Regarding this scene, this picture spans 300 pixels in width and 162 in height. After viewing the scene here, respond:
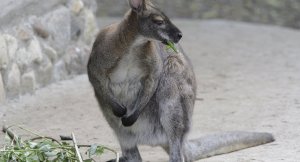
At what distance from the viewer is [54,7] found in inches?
292

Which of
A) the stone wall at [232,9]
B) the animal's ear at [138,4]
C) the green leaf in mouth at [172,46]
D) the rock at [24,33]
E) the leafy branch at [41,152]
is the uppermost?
the animal's ear at [138,4]

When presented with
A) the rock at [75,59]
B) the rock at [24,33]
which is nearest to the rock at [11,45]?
the rock at [24,33]

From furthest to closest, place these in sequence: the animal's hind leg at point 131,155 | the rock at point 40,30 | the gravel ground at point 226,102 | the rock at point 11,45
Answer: the rock at point 40,30
the rock at point 11,45
the gravel ground at point 226,102
the animal's hind leg at point 131,155

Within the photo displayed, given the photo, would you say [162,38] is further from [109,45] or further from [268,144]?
[268,144]

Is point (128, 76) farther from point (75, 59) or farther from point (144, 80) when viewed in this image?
point (75, 59)

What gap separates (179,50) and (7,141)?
1.38m

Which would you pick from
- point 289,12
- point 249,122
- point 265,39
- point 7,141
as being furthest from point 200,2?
point 7,141

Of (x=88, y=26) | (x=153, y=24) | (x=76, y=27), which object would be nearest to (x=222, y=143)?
(x=153, y=24)

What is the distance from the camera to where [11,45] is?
22.0 feet

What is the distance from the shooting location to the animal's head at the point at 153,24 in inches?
198

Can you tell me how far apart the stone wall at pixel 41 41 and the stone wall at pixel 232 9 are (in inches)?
145

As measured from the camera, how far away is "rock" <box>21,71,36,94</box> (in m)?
6.92

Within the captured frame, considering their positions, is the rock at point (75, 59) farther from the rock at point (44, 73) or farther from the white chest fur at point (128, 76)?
the white chest fur at point (128, 76)

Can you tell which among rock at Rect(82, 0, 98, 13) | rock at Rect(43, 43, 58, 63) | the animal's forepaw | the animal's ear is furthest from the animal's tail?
rock at Rect(82, 0, 98, 13)
